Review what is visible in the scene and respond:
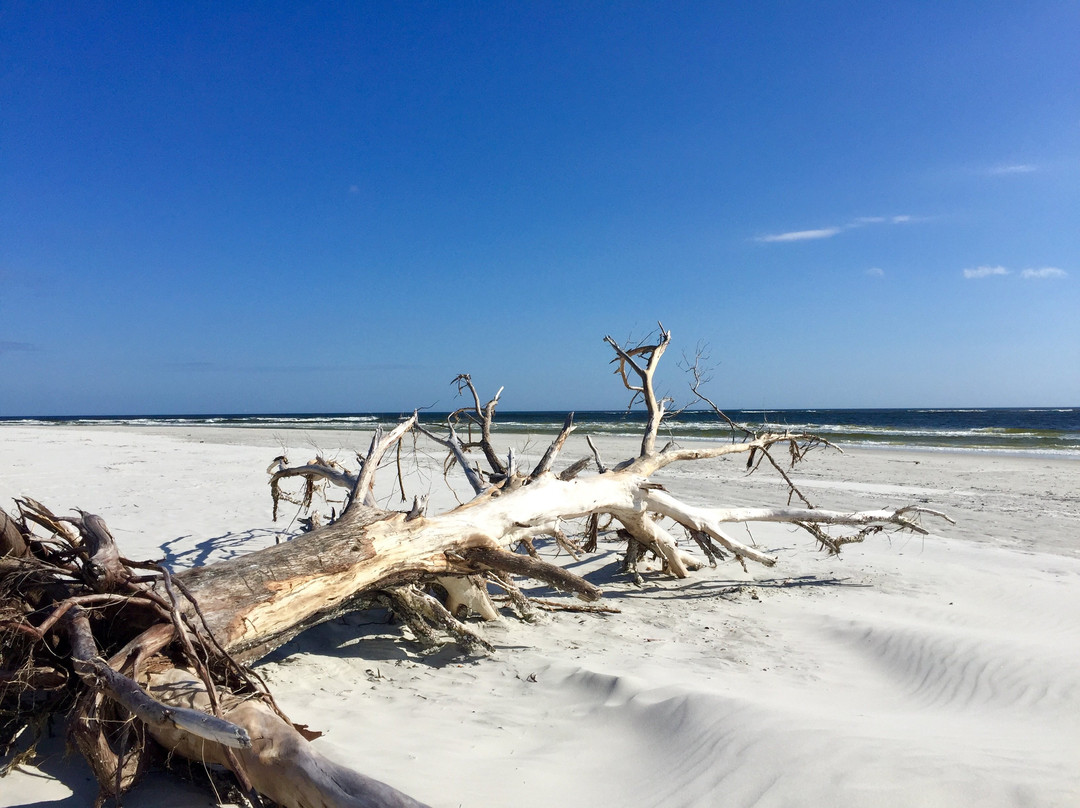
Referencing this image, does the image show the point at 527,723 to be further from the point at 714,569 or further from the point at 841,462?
the point at 841,462

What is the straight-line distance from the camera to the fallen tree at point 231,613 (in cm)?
200

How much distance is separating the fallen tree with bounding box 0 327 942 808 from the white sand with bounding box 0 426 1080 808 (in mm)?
264

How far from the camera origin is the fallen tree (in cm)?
200

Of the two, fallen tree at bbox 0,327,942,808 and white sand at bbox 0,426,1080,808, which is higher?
fallen tree at bbox 0,327,942,808

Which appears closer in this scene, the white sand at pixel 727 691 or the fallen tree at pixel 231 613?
the fallen tree at pixel 231 613

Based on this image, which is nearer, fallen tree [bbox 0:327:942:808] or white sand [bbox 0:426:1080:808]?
fallen tree [bbox 0:327:942:808]

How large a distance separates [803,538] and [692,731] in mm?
5538

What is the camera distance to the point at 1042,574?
573 cm

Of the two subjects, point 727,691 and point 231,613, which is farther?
point 727,691

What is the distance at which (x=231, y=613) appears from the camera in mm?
2777

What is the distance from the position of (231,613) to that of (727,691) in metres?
2.41

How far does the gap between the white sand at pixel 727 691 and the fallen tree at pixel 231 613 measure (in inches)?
10.4

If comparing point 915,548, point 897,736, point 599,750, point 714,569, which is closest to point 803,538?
A: point 915,548

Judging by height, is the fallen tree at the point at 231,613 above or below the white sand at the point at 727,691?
above
